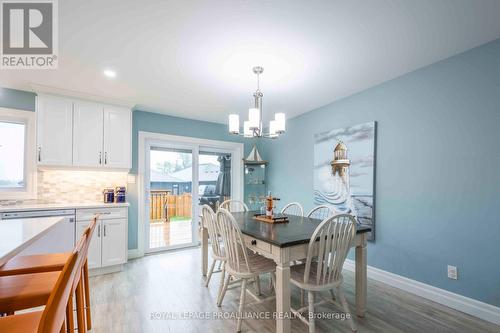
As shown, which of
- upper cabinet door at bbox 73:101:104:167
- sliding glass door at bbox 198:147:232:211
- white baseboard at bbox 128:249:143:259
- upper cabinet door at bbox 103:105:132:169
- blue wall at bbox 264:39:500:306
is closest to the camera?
blue wall at bbox 264:39:500:306

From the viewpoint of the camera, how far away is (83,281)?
6.15 feet

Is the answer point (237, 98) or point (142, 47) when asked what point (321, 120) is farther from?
point (142, 47)

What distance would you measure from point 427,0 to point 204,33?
5.47 feet

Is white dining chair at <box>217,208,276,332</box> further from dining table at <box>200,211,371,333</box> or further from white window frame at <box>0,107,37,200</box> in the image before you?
white window frame at <box>0,107,37,200</box>

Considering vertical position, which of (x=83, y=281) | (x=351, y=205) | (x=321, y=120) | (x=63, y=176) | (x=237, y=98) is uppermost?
(x=237, y=98)

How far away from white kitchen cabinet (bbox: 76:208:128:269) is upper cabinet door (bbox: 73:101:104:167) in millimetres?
720

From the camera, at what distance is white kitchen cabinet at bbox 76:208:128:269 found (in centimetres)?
299

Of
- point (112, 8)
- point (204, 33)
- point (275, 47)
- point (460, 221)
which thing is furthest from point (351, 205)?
point (112, 8)

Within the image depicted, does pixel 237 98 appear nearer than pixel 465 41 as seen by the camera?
No

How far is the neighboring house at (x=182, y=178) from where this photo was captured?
4.14 meters

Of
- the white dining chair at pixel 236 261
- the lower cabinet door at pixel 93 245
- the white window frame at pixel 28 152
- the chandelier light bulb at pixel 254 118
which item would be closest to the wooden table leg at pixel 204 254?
the white dining chair at pixel 236 261

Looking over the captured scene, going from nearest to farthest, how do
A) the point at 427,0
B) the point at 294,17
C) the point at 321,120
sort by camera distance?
the point at 427,0, the point at 294,17, the point at 321,120

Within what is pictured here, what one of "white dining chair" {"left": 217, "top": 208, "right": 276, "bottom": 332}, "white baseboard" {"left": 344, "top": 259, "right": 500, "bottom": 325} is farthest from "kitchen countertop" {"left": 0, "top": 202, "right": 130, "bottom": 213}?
"white baseboard" {"left": 344, "top": 259, "right": 500, "bottom": 325}

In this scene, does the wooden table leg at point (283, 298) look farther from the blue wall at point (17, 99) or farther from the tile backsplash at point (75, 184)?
the blue wall at point (17, 99)
